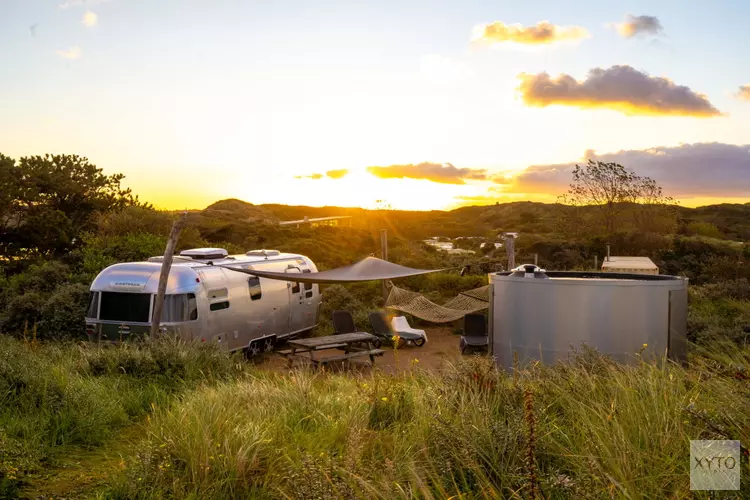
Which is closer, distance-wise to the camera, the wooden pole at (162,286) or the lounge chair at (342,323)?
the wooden pole at (162,286)

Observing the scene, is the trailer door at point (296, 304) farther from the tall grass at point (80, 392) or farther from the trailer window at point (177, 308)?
the tall grass at point (80, 392)

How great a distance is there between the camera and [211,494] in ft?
12.7

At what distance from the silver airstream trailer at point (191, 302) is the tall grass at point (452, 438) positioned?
16.4ft

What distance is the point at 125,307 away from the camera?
10.8m

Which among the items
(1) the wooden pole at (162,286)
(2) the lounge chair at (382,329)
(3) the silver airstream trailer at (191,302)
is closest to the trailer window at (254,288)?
(3) the silver airstream trailer at (191,302)

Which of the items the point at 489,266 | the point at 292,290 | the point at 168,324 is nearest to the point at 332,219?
the point at 489,266

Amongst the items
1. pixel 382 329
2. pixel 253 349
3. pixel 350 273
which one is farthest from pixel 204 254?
pixel 382 329

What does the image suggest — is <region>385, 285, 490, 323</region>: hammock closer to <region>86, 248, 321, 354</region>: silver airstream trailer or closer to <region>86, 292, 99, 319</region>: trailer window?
<region>86, 248, 321, 354</region>: silver airstream trailer

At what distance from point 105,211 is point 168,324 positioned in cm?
1843

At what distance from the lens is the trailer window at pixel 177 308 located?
10.4 meters

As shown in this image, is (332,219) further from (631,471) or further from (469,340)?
(631,471)

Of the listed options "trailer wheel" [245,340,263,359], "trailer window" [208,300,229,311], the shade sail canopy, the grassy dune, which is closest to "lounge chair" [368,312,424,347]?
the shade sail canopy

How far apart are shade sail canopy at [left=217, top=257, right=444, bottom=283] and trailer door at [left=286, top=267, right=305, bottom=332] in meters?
1.92

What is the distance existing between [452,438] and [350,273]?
7519mm
